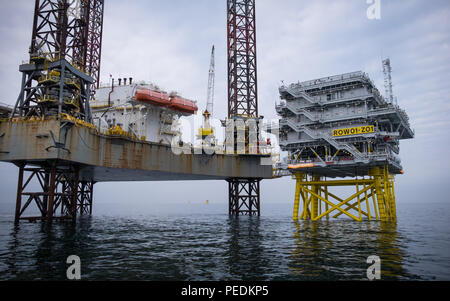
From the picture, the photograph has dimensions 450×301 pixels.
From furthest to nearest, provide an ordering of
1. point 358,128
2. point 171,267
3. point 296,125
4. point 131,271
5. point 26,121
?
point 296,125 → point 358,128 → point 26,121 → point 171,267 → point 131,271

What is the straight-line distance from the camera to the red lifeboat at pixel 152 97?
143 ft

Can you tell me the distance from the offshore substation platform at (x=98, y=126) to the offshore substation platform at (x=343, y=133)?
27.5ft

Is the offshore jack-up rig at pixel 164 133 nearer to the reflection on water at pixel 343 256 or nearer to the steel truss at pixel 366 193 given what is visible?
the steel truss at pixel 366 193

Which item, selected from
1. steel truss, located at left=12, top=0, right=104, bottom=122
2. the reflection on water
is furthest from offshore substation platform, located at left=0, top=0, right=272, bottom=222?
the reflection on water

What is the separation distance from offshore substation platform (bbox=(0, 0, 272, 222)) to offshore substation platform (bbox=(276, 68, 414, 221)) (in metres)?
8.38

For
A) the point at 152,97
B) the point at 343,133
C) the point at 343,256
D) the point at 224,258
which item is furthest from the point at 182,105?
the point at 343,256

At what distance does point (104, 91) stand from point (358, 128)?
37.4m

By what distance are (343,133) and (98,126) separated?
3439 cm

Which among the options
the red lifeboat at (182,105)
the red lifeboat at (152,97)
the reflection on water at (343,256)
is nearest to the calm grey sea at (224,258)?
the reflection on water at (343,256)

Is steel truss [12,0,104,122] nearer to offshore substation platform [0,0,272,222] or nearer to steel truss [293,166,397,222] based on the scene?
offshore substation platform [0,0,272,222]

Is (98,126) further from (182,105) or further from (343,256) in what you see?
(343,256)

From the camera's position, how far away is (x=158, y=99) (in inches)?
1770
